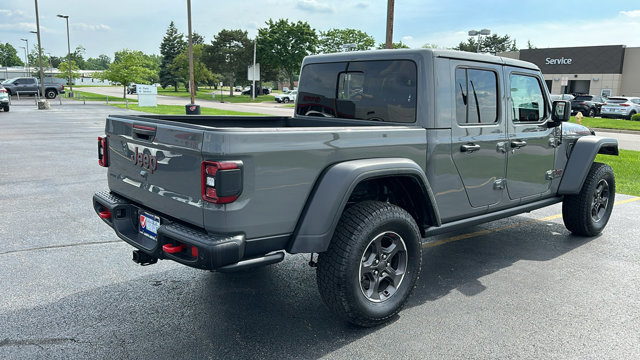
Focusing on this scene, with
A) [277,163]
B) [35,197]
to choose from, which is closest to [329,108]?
[277,163]

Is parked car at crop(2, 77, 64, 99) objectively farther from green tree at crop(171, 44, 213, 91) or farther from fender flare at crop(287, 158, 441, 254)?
fender flare at crop(287, 158, 441, 254)

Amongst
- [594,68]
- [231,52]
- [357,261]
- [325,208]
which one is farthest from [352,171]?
[231,52]

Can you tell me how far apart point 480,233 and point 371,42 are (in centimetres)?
7098

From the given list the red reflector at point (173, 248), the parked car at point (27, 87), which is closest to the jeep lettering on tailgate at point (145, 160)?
the red reflector at point (173, 248)

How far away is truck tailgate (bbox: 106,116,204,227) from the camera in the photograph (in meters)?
2.86

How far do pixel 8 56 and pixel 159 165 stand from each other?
7392 inches

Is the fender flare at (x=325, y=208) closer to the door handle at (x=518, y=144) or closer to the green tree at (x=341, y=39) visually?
the door handle at (x=518, y=144)

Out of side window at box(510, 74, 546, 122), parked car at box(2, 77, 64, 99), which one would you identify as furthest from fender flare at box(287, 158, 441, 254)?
parked car at box(2, 77, 64, 99)

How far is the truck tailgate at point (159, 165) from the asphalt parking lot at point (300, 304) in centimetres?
86

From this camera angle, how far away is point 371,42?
73.2 m

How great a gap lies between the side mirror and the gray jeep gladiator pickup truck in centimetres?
1

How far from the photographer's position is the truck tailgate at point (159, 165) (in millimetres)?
2863

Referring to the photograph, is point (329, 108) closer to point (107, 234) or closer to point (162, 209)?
point (162, 209)

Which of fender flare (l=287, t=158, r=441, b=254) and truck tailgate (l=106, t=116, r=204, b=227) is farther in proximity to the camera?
fender flare (l=287, t=158, r=441, b=254)
